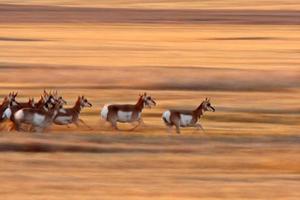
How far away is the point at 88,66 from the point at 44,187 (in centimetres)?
2713

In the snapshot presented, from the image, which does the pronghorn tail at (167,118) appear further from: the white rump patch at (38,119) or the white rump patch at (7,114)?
the white rump patch at (7,114)

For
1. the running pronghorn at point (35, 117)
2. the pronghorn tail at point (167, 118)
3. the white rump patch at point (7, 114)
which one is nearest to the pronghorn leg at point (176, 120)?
the pronghorn tail at point (167, 118)

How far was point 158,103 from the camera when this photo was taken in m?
31.8

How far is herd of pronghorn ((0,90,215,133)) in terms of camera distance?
24.3 meters

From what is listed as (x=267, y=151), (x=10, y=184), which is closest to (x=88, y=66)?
(x=267, y=151)

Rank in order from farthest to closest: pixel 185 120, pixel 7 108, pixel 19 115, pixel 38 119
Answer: pixel 185 120 → pixel 7 108 → pixel 38 119 → pixel 19 115

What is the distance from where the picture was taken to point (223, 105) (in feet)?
103

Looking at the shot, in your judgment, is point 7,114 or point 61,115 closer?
point 7,114

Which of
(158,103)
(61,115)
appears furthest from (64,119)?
(158,103)

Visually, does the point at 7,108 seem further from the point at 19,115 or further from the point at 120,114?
the point at 120,114

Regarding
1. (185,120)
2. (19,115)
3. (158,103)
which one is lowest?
(19,115)

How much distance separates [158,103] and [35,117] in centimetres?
800

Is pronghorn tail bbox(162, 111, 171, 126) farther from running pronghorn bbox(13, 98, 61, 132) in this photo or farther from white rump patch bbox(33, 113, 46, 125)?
white rump patch bbox(33, 113, 46, 125)

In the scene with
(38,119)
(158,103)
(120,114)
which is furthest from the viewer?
(158,103)
